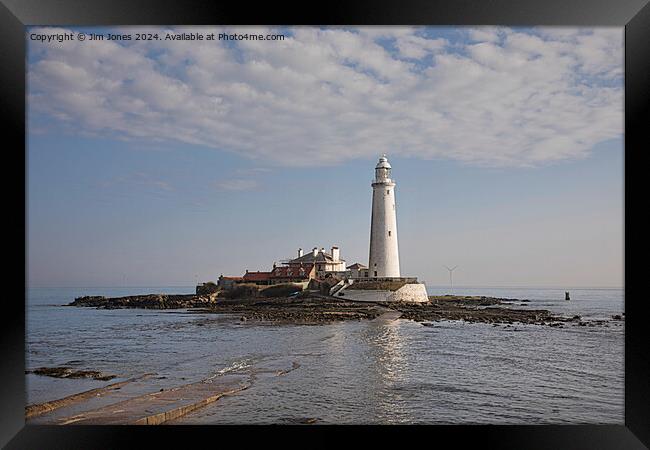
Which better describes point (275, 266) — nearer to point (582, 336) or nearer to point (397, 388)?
point (582, 336)

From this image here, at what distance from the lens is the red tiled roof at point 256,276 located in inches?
923

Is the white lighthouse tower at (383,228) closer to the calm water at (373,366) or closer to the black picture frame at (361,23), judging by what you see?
the calm water at (373,366)

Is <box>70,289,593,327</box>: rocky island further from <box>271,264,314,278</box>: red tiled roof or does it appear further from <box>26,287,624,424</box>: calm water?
<box>26,287,624,424</box>: calm water

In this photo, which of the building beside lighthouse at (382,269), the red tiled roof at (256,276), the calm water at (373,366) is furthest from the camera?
the red tiled roof at (256,276)

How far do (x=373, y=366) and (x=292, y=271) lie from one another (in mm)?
14803

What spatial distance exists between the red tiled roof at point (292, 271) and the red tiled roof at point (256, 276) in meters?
0.25

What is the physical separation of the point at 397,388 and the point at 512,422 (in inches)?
67.8

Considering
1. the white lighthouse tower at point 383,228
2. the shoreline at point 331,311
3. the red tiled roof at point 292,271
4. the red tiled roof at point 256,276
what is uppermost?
the white lighthouse tower at point 383,228

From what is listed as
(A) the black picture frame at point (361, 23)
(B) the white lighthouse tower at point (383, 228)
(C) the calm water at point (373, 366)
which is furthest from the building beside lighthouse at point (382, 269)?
(A) the black picture frame at point (361, 23)

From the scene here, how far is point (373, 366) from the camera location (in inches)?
340

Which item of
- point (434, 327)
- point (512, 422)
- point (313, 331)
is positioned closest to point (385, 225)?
point (434, 327)

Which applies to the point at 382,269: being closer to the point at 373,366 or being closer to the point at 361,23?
the point at 373,366

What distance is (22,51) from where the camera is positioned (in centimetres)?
387

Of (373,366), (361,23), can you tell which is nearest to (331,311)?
(373,366)
